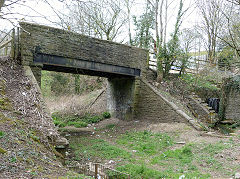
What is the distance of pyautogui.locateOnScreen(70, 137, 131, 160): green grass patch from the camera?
26.8ft

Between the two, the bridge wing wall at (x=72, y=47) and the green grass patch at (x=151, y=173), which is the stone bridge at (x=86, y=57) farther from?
the green grass patch at (x=151, y=173)

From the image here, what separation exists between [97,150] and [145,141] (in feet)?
8.34

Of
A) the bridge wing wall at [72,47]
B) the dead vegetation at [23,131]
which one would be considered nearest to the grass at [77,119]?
the bridge wing wall at [72,47]

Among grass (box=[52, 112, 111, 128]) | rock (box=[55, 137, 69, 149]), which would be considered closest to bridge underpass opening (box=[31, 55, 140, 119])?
grass (box=[52, 112, 111, 128])

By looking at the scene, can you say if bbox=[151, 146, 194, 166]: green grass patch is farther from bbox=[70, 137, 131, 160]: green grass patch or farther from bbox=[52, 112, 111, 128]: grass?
bbox=[52, 112, 111, 128]: grass

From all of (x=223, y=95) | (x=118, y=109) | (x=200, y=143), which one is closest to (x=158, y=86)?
(x=118, y=109)

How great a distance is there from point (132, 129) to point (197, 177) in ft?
23.1

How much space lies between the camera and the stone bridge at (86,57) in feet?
33.8

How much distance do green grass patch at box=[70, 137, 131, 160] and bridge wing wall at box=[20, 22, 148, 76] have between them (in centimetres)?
459

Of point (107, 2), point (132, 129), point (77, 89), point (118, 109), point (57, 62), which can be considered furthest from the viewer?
point (77, 89)

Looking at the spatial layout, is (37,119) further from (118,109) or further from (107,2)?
(118,109)

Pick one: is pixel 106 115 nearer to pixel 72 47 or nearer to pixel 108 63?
pixel 108 63

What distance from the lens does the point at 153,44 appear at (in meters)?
17.9

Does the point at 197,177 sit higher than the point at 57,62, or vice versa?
the point at 57,62
